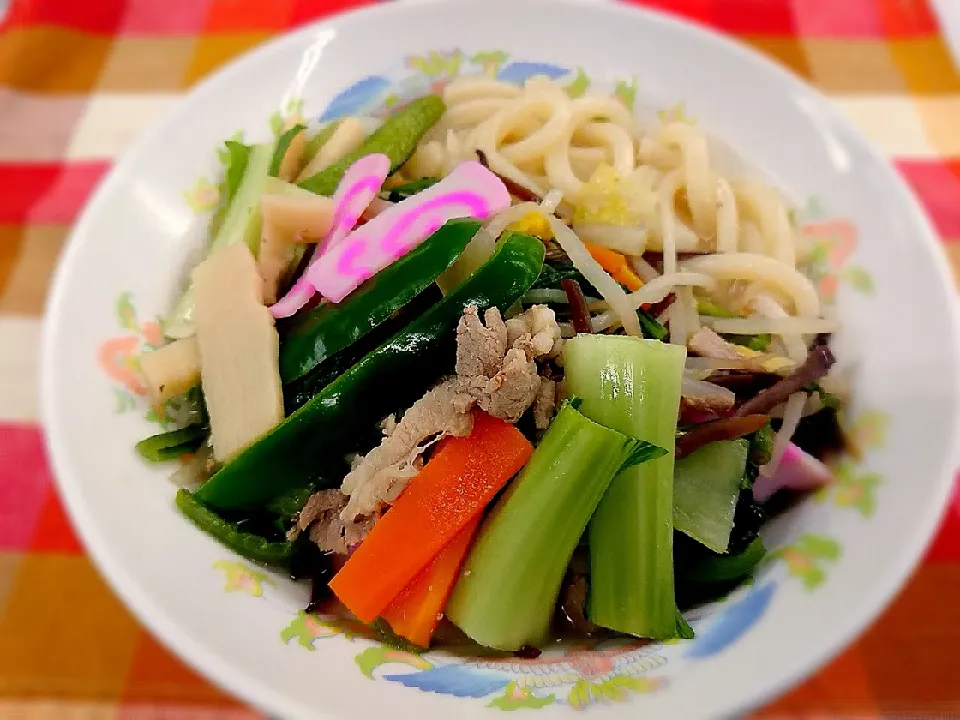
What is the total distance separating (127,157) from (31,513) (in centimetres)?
98

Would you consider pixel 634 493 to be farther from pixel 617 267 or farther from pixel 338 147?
pixel 338 147

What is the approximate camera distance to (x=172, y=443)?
1.55 meters

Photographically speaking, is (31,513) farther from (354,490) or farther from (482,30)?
(482,30)

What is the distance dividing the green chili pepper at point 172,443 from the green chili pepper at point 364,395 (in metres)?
0.15

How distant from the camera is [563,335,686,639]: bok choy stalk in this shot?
137 cm

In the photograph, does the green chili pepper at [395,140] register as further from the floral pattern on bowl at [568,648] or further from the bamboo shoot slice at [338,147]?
the floral pattern on bowl at [568,648]

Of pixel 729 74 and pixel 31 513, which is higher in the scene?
pixel 729 74

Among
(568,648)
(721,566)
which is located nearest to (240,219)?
(568,648)

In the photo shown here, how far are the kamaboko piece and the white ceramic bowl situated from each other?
19cm

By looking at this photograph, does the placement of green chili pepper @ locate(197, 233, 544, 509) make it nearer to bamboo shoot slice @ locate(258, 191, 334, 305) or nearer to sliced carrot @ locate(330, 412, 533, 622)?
sliced carrot @ locate(330, 412, 533, 622)

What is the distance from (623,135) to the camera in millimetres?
2100

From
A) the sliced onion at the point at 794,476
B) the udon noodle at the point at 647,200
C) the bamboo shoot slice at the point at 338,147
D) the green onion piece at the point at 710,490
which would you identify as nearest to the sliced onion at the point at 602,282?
the udon noodle at the point at 647,200

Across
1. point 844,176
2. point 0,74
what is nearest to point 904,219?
point 844,176

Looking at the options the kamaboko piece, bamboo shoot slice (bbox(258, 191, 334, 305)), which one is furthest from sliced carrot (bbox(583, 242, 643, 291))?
the kamaboko piece
